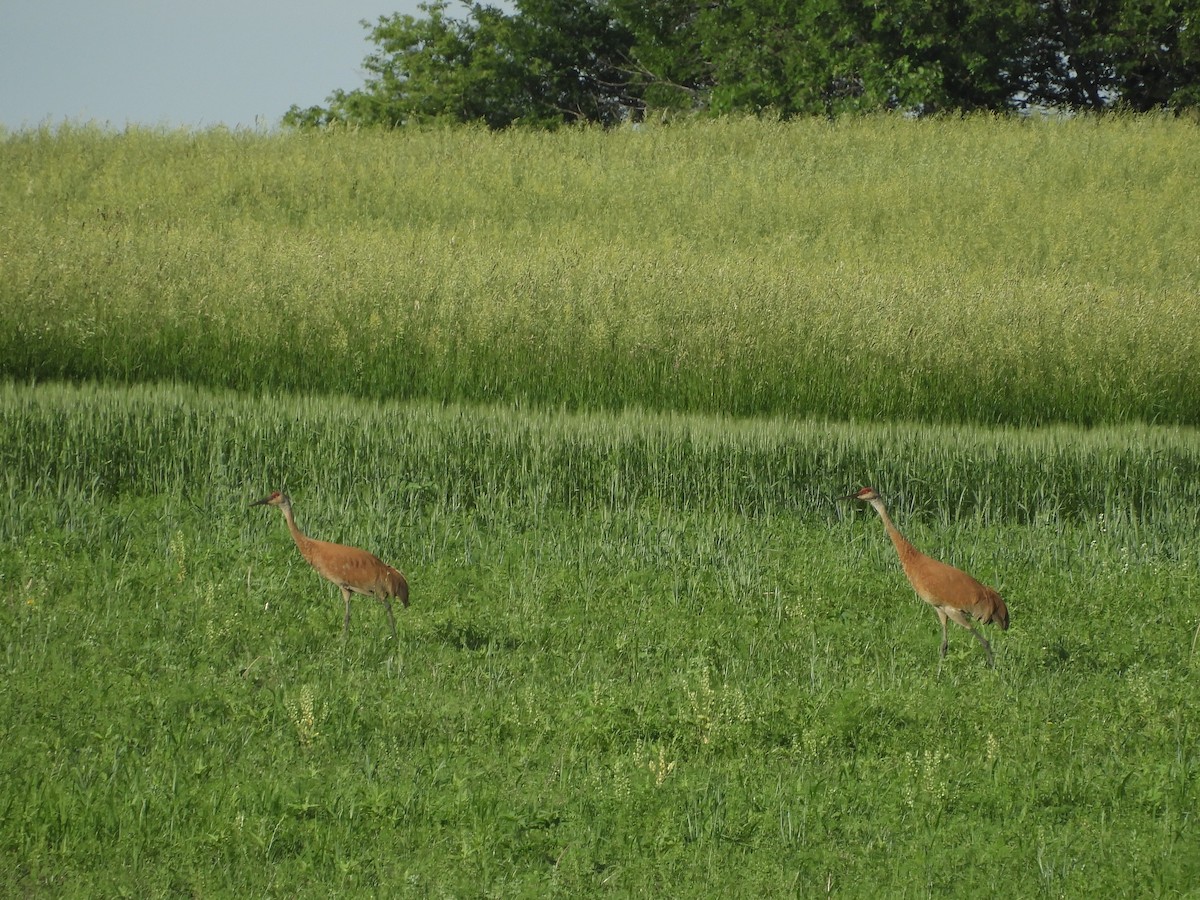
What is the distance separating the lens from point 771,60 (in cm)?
3944

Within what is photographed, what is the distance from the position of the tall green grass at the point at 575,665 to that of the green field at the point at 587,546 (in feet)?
0.11

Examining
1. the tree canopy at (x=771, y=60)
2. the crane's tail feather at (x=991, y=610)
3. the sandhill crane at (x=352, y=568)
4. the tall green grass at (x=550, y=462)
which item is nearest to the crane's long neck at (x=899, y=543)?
the crane's tail feather at (x=991, y=610)

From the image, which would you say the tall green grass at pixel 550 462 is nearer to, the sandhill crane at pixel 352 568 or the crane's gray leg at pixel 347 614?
the crane's gray leg at pixel 347 614

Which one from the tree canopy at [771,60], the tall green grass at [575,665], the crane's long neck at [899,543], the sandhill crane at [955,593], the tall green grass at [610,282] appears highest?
the tree canopy at [771,60]

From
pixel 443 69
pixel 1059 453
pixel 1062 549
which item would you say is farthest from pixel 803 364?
pixel 443 69

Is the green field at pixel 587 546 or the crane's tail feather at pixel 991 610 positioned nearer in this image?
the green field at pixel 587 546

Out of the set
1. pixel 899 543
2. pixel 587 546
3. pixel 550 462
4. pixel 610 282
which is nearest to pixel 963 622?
pixel 899 543

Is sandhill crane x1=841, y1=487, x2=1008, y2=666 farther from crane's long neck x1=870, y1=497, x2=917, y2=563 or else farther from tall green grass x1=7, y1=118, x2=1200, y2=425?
tall green grass x1=7, y1=118, x2=1200, y2=425

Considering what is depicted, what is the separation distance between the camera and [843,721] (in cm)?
677

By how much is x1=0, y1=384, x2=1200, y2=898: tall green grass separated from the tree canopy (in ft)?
84.8

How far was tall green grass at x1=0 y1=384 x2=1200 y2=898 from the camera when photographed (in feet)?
17.5

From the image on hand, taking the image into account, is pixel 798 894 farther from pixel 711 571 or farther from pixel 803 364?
pixel 803 364

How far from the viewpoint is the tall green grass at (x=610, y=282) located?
55.2 ft

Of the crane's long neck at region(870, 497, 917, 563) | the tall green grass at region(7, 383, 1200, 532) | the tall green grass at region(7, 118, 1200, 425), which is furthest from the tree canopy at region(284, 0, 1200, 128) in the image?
the crane's long neck at region(870, 497, 917, 563)
